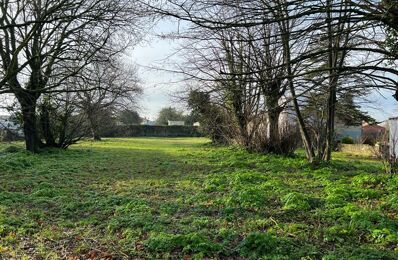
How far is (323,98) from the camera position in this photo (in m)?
13.2

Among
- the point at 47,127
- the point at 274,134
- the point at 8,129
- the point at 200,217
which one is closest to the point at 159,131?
the point at 47,127

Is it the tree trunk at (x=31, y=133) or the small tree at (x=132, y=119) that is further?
the small tree at (x=132, y=119)

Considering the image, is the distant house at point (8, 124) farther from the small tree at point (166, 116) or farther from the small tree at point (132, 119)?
the small tree at point (166, 116)

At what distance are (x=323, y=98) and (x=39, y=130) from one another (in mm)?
13932

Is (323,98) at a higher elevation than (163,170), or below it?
higher

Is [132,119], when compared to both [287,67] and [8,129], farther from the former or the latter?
[287,67]

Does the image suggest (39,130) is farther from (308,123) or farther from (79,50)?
(308,123)

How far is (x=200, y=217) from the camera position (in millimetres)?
5855

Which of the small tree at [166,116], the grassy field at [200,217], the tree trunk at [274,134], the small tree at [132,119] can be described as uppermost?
the small tree at [166,116]

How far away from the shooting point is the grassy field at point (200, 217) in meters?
4.54

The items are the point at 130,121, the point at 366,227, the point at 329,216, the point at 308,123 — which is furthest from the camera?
the point at 130,121

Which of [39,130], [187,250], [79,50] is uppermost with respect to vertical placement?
[79,50]

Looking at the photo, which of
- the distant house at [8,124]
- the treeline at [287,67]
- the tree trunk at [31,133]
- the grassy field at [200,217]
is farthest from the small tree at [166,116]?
the grassy field at [200,217]

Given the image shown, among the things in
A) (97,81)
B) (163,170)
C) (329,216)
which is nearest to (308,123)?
(163,170)
